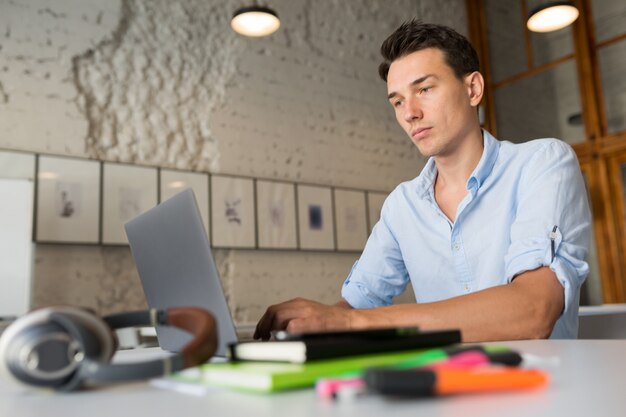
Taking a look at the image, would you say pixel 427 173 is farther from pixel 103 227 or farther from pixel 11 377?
pixel 103 227

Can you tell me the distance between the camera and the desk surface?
38 centimetres

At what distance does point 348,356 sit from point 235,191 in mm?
3735

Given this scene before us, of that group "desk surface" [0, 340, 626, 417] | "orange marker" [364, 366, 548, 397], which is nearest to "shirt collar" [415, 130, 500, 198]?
"desk surface" [0, 340, 626, 417]

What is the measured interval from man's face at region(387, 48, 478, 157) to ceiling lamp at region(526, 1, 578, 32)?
9.03 ft

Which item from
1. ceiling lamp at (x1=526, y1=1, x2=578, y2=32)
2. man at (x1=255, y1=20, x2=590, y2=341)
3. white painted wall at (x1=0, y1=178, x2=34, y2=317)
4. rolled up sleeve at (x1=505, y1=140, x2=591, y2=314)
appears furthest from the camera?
ceiling lamp at (x1=526, y1=1, x2=578, y2=32)

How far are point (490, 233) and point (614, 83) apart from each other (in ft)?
14.6

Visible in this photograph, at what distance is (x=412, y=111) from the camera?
1.57 meters

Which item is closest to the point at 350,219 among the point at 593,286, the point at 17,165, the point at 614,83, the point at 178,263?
the point at 593,286

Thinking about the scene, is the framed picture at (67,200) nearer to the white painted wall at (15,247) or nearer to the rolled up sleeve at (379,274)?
the white painted wall at (15,247)

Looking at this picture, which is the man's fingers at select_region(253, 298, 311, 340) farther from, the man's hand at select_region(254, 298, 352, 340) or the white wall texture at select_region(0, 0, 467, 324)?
the white wall texture at select_region(0, 0, 467, 324)

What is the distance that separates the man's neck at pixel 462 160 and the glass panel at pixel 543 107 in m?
4.18

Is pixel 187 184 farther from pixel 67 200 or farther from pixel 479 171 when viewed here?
pixel 479 171

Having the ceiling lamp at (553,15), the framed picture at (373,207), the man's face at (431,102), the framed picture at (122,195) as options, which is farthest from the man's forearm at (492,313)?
the framed picture at (373,207)

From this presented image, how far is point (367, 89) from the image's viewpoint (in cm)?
520
